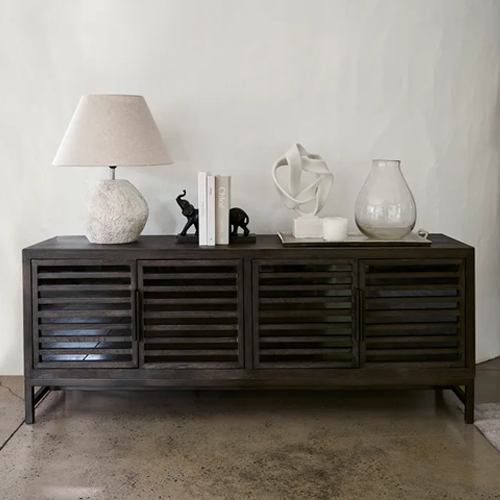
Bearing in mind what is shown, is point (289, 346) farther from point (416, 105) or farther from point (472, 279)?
point (416, 105)

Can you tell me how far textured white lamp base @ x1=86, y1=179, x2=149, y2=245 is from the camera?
8.27 ft

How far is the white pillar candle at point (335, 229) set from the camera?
2486 mm

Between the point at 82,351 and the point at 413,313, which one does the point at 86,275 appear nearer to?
the point at 82,351

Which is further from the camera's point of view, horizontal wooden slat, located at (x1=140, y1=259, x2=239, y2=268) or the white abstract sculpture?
the white abstract sculpture

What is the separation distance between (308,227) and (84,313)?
3.00ft

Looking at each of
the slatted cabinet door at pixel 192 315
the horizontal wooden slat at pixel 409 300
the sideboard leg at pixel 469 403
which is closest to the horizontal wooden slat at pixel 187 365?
the slatted cabinet door at pixel 192 315

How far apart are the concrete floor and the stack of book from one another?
27.2 inches

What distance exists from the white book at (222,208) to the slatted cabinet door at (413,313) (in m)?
0.54

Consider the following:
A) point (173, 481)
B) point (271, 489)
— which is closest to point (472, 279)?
point (271, 489)

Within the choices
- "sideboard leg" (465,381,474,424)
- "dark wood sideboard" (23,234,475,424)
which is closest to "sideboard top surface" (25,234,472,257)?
"dark wood sideboard" (23,234,475,424)

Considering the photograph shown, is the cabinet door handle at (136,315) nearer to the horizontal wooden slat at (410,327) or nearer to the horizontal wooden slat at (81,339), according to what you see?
the horizontal wooden slat at (81,339)

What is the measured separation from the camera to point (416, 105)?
9.54ft

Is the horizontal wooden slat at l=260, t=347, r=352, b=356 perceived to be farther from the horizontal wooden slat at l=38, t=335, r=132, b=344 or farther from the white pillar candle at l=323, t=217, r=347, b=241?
the horizontal wooden slat at l=38, t=335, r=132, b=344

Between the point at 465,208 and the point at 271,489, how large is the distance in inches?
65.5
